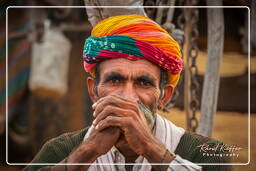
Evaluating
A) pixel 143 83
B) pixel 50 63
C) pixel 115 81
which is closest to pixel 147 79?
pixel 143 83

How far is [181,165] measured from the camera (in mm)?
Result: 2250

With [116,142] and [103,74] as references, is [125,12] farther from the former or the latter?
[116,142]

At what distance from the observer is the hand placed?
7.11 ft

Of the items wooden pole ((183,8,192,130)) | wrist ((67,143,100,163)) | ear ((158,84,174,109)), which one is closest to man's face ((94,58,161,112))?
ear ((158,84,174,109))

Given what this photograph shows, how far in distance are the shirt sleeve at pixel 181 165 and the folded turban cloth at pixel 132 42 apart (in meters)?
0.38

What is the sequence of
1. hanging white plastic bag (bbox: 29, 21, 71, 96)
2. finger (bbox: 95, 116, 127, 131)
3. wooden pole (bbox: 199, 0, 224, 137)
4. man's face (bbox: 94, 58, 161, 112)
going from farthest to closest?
hanging white plastic bag (bbox: 29, 21, 71, 96) < wooden pole (bbox: 199, 0, 224, 137) < man's face (bbox: 94, 58, 161, 112) < finger (bbox: 95, 116, 127, 131)

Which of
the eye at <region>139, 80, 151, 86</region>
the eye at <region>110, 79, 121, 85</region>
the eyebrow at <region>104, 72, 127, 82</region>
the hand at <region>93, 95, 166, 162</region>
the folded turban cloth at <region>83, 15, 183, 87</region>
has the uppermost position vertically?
the folded turban cloth at <region>83, 15, 183, 87</region>

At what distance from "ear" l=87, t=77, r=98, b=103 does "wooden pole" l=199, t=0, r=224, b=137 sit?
547 mm

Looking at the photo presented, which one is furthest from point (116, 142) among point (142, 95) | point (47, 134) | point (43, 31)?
point (43, 31)

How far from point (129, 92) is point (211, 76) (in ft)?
1.71

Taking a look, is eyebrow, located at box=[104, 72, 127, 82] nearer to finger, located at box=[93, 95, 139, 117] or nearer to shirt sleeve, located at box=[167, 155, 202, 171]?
finger, located at box=[93, 95, 139, 117]

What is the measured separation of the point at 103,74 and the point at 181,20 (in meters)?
0.54

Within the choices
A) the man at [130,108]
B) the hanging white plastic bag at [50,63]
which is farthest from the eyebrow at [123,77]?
the hanging white plastic bag at [50,63]

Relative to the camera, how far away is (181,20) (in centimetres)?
263
